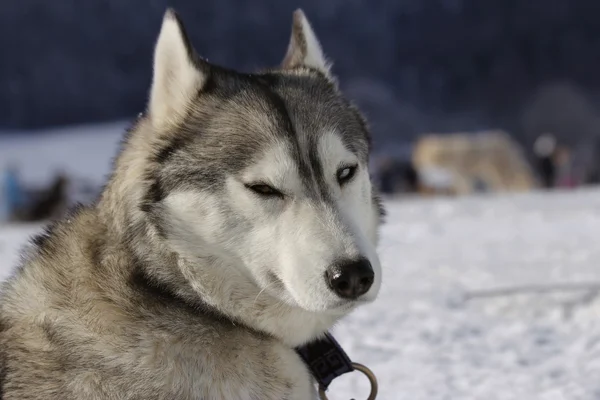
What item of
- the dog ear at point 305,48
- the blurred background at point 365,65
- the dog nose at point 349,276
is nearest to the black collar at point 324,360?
the dog nose at point 349,276

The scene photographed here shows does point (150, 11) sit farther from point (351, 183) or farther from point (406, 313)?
point (351, 183)

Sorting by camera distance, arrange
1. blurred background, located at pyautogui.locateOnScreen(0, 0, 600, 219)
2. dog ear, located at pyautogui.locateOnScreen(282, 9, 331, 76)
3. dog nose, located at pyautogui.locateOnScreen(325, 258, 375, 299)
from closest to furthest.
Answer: dog nose, located at pyautogui.locateOnScreen(325, 258, 375, 299)
dog ear, located at pyautogui.locateOnScreen(282, 9, 331, 76)
blurred background, located at pyautogui.locateOnScreen(0, 0, 600, 219)

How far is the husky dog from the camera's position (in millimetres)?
2066

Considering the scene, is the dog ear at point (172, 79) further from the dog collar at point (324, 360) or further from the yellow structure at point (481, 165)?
the yellow structure at point (481, 165)

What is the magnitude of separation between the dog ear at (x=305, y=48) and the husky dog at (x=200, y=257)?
1.26 feet

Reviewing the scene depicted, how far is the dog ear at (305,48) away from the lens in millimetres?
2801

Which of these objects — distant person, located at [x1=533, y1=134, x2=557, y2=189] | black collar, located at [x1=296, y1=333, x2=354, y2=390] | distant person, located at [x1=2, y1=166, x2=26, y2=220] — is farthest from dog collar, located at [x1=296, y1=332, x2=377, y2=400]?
distant person, located at [x1=533, y1=134, x2=557, y2=189]

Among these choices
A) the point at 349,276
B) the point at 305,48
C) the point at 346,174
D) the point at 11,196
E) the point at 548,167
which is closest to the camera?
the point at 349,276

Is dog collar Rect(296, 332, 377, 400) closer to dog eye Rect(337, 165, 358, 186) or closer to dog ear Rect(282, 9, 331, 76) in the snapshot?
dog eye Rect(337, 165, 358, 186)

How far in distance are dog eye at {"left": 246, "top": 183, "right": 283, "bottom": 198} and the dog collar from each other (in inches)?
19.5

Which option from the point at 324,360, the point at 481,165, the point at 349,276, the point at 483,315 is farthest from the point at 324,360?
the point at 481,165

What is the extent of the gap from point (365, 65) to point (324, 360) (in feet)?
74.3

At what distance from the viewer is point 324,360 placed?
2.40 metres

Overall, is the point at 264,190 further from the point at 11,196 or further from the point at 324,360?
the point at 11,196
